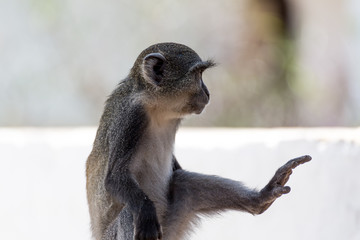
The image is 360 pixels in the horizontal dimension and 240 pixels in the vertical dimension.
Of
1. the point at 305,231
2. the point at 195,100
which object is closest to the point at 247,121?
the point at 305,231

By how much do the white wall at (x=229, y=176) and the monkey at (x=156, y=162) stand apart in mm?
1120

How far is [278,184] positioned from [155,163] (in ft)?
2.68

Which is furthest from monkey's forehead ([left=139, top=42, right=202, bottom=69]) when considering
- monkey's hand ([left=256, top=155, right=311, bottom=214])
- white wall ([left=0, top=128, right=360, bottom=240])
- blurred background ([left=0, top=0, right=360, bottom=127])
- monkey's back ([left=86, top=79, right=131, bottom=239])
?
blurred background ([left=0, top=0, right=360, bottom=127])

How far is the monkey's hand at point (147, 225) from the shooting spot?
4.16 meters

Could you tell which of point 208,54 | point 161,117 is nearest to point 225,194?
point 161,117

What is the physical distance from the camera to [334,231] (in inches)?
231

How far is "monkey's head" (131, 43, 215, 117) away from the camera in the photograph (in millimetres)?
4703

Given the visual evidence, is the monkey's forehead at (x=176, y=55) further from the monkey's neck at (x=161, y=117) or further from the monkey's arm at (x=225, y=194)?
the monkey's arm at (x=225, y=194)

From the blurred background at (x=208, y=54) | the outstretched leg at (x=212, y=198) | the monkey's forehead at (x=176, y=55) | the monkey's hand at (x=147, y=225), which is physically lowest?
the monkey's hand at (x=147, y=225)

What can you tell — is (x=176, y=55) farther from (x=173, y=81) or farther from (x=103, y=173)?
(x=103, y=173)

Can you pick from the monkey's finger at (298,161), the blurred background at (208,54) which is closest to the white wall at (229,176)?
the monkey's finger at (298,161)

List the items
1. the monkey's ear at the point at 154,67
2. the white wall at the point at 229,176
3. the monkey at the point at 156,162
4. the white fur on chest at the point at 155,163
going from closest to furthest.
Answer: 1. the monkey at the point at 156,162
2. the monkey's ear at the point at 154,67
3. the white fur on chest at the point at 155,163
4. the white wall at the point at 229,176

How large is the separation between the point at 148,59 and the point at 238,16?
9470 mm

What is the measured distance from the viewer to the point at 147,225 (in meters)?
4.18
